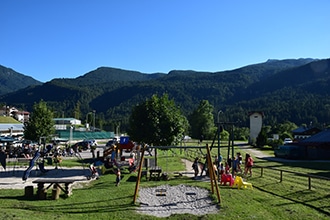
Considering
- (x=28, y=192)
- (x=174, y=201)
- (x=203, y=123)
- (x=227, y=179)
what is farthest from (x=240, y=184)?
(x=203, y=123)

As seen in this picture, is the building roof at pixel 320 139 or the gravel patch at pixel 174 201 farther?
the building roof at pixel 320 139

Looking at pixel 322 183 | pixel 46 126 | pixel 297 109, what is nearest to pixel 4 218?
pixel 322 183

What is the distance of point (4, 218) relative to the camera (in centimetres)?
1036

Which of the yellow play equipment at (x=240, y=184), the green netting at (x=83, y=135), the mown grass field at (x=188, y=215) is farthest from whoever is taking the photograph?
the green netting at (x=83, y=135)

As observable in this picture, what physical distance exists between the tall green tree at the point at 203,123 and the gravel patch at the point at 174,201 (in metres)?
63.1

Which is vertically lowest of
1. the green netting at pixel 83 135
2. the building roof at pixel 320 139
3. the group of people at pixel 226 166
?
the green netting at pixel 83 135

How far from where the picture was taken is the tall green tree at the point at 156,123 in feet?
82.3

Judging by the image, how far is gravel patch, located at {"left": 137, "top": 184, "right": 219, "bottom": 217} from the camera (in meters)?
12.5

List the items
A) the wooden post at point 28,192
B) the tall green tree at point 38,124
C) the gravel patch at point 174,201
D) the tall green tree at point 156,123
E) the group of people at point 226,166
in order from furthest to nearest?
the tall green tree at point 38,124, the tall green tree at point 156,123, the group of people at point 226,166, the wooden post at point 28,192, the gravel patch at point 174,201

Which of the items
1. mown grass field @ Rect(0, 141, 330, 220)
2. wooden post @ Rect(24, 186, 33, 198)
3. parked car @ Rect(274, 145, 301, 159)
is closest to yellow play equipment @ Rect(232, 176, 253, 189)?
mown grass field @ Rect(0, 141, 330, 220)

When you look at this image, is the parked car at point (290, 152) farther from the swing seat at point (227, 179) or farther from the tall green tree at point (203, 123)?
the tall green tree at point (203, 123)

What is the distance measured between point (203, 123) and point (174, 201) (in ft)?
221

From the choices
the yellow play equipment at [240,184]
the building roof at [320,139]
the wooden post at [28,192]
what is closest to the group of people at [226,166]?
the yellow play equipment at [240,184]

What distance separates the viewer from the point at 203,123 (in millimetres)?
80625
